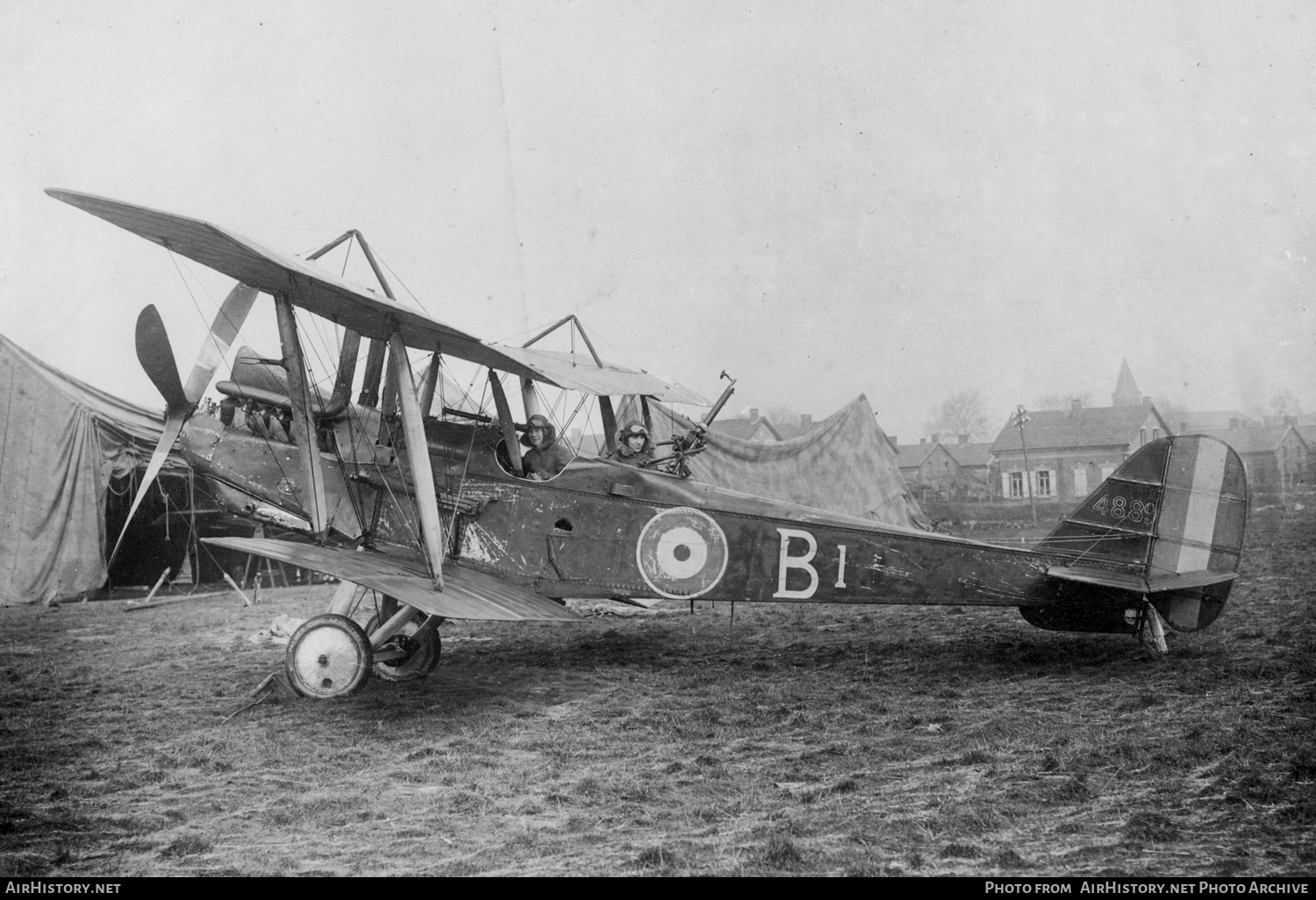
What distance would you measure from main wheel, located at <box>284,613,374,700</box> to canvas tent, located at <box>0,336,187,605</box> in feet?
27.7

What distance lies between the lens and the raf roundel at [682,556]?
6129 mm

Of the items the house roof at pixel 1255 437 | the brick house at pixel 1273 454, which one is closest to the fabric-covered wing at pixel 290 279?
the brick house at pixel 1273 454

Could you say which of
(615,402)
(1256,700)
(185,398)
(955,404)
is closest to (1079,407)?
(955,404)

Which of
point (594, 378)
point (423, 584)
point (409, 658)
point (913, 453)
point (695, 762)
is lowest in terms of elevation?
point (695, 762)

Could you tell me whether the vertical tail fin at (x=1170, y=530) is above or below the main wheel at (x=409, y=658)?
above

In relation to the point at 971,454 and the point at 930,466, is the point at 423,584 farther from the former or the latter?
the point at 971,454

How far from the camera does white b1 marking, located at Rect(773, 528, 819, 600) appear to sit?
6.05 m

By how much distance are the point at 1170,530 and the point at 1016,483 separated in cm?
3511

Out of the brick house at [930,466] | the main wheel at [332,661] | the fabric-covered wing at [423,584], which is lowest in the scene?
the main wheel at [332,661]

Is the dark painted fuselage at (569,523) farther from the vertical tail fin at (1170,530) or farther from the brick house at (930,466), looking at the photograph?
the brick house at (930,466)

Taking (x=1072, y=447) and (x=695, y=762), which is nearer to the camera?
(x=695, y=762)

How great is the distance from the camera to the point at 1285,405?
10.6 meters

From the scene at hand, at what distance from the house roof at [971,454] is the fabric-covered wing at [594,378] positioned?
48084 mm

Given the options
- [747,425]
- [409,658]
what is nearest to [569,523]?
[409,658]
